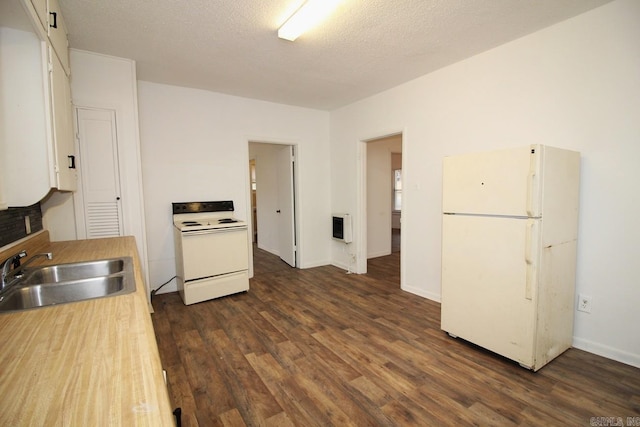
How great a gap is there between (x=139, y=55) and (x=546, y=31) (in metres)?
3.66

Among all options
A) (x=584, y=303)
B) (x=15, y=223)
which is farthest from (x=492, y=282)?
(x=15, y=223)

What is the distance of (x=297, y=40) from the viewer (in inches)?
101

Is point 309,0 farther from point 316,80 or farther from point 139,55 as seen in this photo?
point 139,55

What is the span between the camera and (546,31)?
238cm

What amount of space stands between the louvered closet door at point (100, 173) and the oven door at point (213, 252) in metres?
0.69

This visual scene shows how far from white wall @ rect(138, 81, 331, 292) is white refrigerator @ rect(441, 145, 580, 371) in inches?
108

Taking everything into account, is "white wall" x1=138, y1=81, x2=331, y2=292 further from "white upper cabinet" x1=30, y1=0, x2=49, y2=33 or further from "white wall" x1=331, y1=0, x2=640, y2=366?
"white wall" x1=331, y1=0, x2=640, y2=366

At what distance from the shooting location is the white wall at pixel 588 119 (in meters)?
2.06

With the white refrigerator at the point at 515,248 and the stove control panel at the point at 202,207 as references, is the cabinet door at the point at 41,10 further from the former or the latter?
the white refrigerator at the point at 515,248

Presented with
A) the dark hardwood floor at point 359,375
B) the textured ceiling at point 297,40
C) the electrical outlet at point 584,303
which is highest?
the textured ceiling at point 297,40

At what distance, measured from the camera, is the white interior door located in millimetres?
4785

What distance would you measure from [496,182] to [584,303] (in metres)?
1.26

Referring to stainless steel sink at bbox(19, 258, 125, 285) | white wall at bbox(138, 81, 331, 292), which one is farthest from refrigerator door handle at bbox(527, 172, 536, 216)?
white wall at bbox(138, 81, 331, 292)

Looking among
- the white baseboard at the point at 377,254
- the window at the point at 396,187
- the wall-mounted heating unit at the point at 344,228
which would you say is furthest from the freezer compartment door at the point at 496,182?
the window at the point at 396,187
